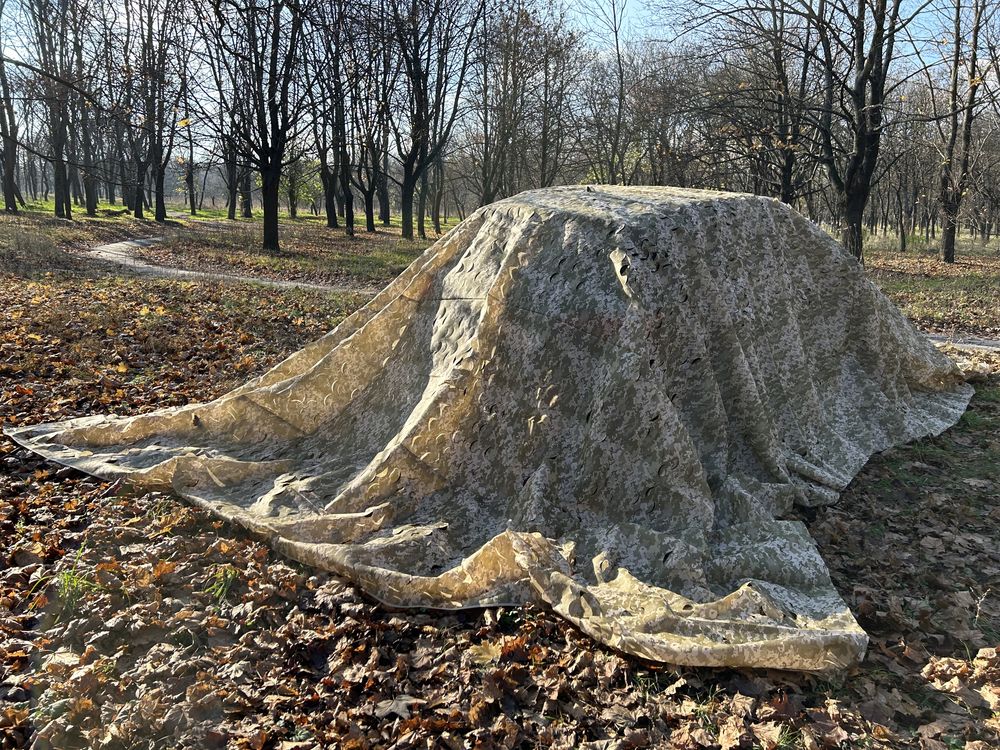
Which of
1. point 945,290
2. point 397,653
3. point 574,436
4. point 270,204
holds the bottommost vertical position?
point 397,653

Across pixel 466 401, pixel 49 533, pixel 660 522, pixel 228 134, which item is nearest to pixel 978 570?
pixel 660 522

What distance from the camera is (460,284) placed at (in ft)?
18.2

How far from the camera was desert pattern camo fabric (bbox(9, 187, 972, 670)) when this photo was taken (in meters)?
4.07

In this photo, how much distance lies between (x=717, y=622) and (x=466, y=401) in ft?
7.19

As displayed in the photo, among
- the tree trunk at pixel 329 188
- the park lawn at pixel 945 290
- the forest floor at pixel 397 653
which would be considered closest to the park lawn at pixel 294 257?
the tree trunk at pixel 329 188

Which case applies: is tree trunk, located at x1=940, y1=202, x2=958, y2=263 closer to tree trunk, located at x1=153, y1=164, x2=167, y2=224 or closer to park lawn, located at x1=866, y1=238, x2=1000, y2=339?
park lawn, located at x1=866, y1=238, x2=1000, y2=339

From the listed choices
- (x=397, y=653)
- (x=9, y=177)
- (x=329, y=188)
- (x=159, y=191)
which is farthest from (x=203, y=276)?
(x=9, y=177)

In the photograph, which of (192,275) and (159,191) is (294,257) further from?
(159,191)

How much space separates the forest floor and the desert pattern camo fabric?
183 mm

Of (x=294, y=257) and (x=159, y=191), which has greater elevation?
(x=159, y=191)

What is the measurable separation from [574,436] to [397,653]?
1.83m

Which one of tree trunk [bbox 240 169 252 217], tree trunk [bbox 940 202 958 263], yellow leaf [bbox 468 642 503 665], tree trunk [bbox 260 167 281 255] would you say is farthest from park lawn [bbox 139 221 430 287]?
tree trunk [bbox 940 202 958 263]

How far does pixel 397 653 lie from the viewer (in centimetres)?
370

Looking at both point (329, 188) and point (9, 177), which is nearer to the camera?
point (9, 177)
